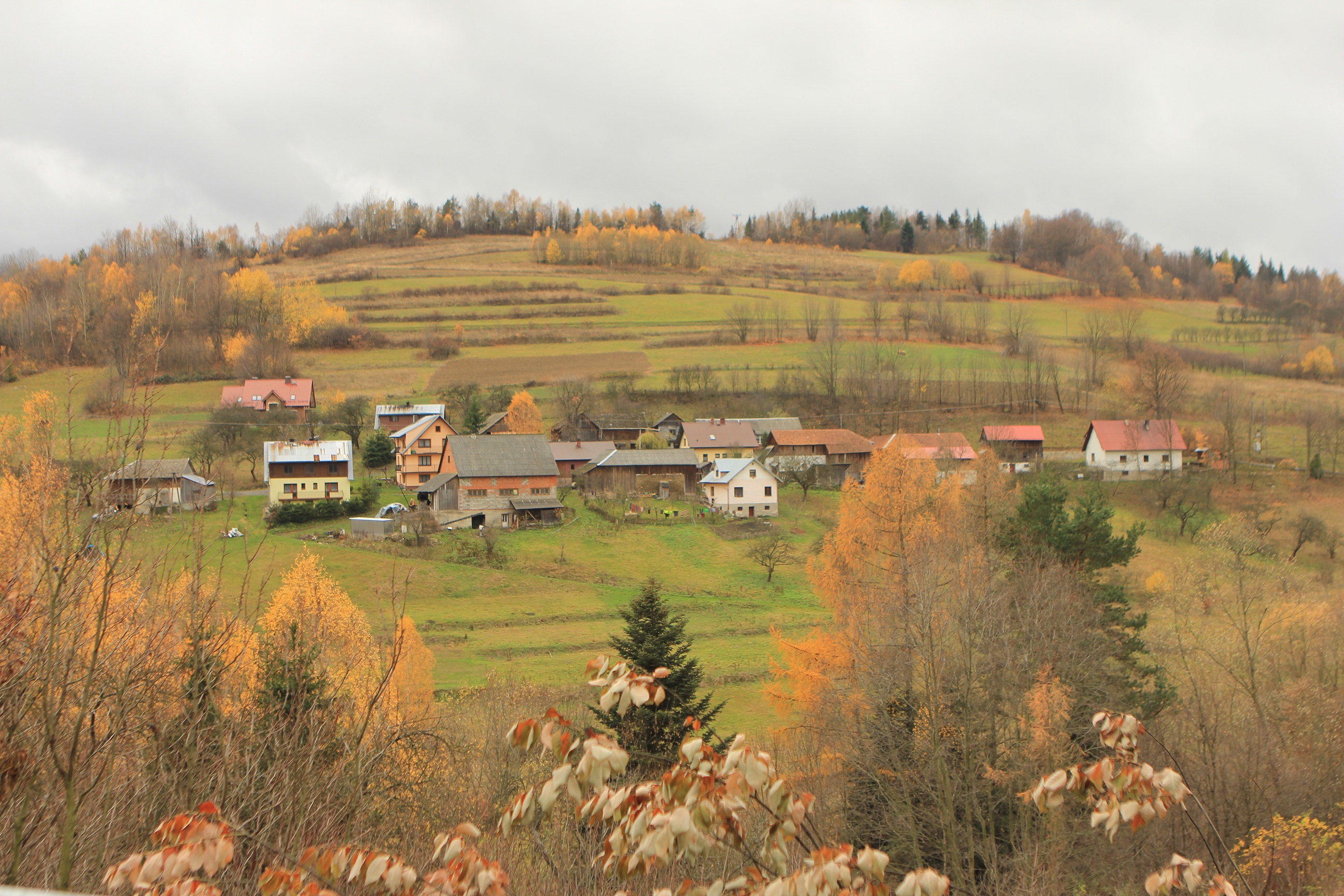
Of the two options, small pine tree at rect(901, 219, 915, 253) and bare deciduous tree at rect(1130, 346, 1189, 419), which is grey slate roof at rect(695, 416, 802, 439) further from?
small pine tree at rect(901, 219, 915, 253)

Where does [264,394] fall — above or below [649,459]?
above

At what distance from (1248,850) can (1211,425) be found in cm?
5449

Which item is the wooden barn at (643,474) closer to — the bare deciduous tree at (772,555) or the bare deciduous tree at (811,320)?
the bare deciduous tree at (772,555)

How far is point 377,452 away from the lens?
5347 cm

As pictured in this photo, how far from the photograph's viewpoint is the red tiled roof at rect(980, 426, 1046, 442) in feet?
191

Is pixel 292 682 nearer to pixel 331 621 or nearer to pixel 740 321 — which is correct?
pixel 331 621

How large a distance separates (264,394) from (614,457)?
101ft

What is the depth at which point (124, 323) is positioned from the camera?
62781 millimetres

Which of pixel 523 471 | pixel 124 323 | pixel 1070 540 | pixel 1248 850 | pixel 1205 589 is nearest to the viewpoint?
pixel 1248 850

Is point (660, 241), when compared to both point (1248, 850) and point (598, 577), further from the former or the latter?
point (1248, 850)

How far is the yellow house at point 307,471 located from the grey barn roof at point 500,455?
20.8 ft

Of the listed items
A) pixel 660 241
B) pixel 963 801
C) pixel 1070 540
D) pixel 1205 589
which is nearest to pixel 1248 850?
pixel 963 801

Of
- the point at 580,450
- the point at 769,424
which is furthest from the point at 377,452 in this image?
the point at 769,424

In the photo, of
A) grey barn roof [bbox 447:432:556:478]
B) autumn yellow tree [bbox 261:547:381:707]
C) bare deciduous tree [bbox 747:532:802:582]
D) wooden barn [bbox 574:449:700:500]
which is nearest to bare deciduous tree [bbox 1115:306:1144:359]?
wooden barn [bbox 574:449:700:500]
